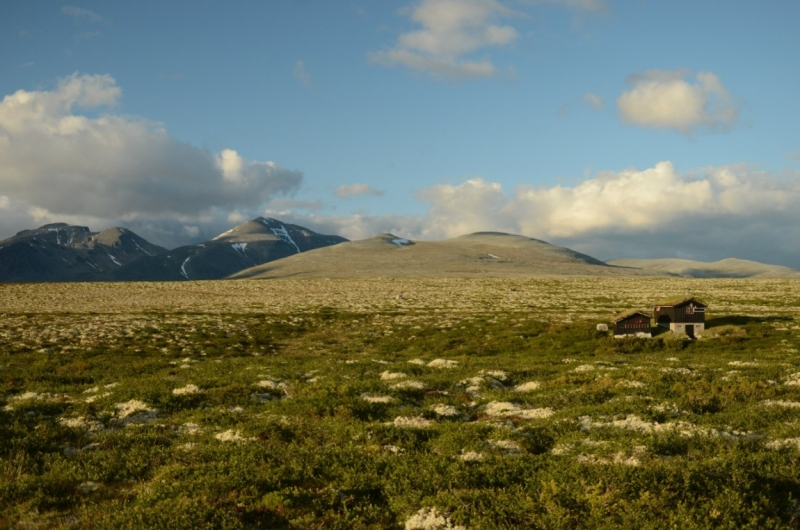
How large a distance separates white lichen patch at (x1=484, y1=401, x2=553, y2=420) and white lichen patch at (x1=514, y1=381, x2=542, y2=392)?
118 inches

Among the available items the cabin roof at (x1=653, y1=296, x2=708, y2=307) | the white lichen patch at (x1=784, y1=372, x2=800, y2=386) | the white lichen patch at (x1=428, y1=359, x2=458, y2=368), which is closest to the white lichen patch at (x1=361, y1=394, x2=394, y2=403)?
the white lichen patch at (x1=428, y1=359, x2=458, y2=368)

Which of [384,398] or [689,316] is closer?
[384,398]

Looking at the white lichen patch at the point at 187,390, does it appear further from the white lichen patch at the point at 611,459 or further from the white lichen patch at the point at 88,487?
the white lichen patch at the point at 611,459

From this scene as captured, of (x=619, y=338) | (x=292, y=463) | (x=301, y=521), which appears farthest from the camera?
(x=619, y=338)

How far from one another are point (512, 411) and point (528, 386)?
4532 millimetres

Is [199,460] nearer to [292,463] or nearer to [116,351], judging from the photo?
[292,463]

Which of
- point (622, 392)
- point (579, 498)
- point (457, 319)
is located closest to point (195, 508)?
point (579, 498)

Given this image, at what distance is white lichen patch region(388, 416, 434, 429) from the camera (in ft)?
55.2

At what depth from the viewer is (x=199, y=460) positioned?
14.0 m

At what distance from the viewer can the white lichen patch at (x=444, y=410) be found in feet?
60.2

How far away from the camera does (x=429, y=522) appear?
407 inches

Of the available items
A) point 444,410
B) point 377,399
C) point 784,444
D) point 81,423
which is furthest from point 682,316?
point 81,423

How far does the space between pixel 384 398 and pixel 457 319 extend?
144 feet

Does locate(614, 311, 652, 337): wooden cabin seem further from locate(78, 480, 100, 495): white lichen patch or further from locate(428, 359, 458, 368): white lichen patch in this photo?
locate(78, 480, 100, 495): white lichen patch
